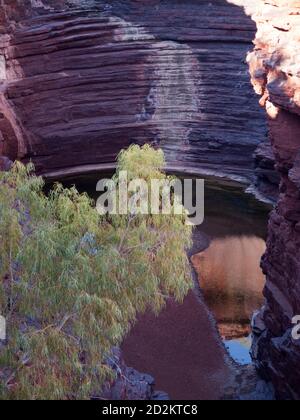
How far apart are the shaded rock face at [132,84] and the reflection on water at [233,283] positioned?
855cm

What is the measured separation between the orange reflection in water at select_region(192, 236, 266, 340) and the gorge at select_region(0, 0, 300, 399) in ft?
18.6

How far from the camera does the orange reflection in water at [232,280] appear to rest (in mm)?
19000

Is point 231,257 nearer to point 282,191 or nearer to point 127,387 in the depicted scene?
point 282,191

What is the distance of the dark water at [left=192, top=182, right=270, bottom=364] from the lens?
18.8m

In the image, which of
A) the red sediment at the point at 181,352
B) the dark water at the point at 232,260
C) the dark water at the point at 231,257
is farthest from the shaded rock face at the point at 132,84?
the red sediment at the point at 181,352

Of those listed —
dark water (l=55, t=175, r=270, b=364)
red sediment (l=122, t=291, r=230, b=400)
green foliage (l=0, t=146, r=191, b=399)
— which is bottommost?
dark water (l=55, t=175, r=270, b=364)

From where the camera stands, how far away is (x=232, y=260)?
915 inches

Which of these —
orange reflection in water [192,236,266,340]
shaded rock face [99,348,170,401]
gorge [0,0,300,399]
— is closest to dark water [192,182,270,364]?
orange reflection in water [192,236,266,340]

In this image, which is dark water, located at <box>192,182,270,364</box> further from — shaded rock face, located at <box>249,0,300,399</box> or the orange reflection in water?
shaded rock face, located at <box>249,0,300,399</box>

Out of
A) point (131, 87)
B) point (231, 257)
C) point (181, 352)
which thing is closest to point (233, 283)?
point (231, 257)

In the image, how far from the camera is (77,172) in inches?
1281

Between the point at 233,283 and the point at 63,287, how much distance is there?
42.7 ft

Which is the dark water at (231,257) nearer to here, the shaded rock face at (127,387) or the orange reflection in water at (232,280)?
the orange reflection in water at (232,280)
